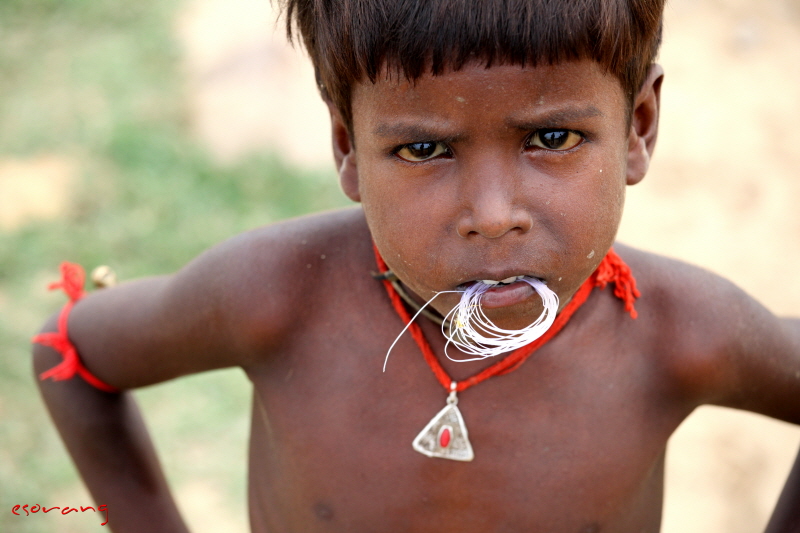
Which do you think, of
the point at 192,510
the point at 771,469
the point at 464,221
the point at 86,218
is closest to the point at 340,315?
the point at 464,221

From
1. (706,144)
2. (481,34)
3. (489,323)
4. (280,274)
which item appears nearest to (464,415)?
(489,323)

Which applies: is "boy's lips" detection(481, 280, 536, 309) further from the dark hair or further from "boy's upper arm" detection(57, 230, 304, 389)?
"boy's upper arm" detection(57, 230, 304, 389)

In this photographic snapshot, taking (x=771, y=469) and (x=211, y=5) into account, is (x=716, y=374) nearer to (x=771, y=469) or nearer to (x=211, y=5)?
(x=771, y=469)

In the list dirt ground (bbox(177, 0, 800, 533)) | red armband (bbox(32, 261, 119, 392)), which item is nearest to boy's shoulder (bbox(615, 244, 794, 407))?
red armband (bbox(32, 261, 119, 392))

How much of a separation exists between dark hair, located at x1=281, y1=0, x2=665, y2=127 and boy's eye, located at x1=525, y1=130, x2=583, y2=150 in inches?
3.7

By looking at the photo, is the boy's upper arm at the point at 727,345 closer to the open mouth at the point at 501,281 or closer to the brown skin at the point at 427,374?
the brown skin at the point at 427,374

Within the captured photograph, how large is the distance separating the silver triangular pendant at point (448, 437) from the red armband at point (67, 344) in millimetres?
676

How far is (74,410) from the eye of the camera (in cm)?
165

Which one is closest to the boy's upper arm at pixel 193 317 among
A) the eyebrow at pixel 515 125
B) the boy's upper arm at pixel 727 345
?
the eyebrow at pixel 515 125

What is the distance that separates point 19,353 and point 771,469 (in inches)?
108

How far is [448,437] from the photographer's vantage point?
134cm

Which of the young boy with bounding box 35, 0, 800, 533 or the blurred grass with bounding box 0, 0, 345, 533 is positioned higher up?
the young boy with bounding box 35, 0, 800, 533

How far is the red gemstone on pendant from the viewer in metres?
1.34

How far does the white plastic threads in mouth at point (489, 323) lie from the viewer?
3.67 feet
